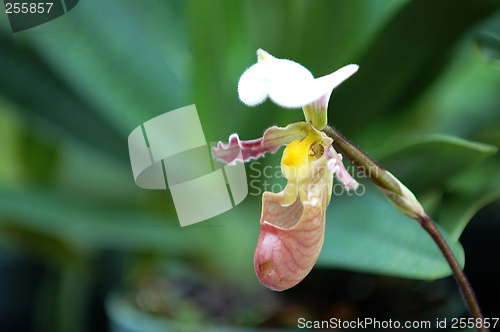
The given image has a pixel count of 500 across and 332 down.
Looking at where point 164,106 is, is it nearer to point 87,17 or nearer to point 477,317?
point 87,17

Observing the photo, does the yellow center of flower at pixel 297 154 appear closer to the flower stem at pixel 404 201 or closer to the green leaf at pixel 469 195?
the flower stem at pixel 404 201

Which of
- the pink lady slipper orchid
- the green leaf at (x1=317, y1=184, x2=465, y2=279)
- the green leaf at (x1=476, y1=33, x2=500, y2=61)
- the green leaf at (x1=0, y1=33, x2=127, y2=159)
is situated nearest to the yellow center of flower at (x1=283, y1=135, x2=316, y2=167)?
the pink lady slipper orchid

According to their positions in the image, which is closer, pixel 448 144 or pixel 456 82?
pixel 448 144

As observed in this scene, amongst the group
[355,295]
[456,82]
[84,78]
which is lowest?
[355,295]

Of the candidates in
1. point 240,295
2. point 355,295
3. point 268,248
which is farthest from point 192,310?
point 268,248

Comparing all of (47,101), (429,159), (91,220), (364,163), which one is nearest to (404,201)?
(364,163)

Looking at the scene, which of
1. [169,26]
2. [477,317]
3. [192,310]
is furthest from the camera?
[169,26]

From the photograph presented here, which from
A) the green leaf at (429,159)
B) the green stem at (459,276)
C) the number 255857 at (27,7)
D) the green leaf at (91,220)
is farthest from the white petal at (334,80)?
the number 255857 at (27,7)
